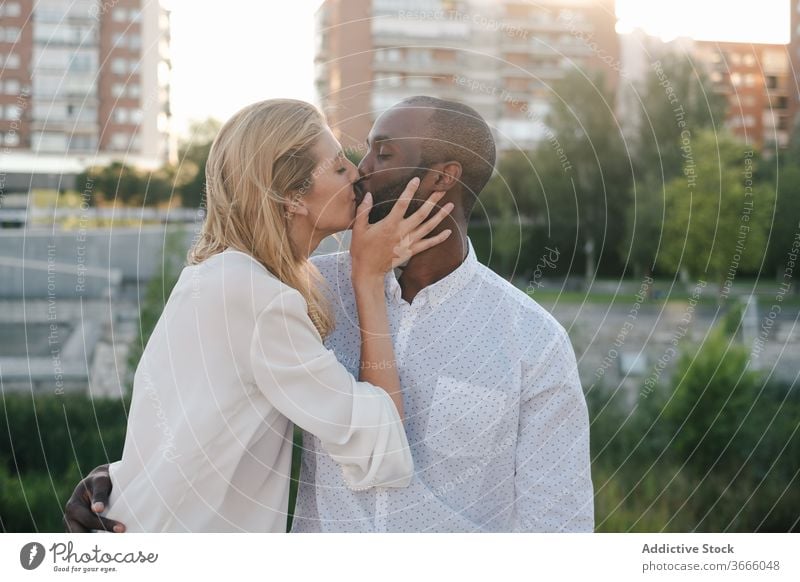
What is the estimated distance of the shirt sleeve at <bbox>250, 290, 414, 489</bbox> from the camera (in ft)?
5.25

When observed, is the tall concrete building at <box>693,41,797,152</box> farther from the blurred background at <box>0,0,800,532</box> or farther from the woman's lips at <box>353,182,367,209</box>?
the woman's lips at <box>353,182,367,209</box>

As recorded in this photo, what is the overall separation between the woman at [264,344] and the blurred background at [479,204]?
1.66 feet

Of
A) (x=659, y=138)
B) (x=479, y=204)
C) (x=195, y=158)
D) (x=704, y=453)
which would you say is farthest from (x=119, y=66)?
(x=659, y=138)

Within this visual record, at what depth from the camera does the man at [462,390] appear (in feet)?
5.62

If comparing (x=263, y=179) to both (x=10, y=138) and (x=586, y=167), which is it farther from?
(x=586, y=167)

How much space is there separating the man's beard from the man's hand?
2.57 feet

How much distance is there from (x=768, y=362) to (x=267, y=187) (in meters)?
6.63

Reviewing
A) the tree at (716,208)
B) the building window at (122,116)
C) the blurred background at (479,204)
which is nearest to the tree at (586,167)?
the blurred background at (479,204)

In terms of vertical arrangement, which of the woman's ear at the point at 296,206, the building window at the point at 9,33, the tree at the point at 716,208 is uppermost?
the building window at the point at 9,33

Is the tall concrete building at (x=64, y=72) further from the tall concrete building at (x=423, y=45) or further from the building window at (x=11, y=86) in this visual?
the tall concrete building at (x=423, y=45)

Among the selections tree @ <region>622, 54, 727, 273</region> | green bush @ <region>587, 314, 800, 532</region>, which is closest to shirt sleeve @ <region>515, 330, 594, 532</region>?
green bush @ <region>587, 314, 800, 532</region>

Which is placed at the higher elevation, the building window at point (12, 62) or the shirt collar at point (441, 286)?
the building window at point (12, 62)
